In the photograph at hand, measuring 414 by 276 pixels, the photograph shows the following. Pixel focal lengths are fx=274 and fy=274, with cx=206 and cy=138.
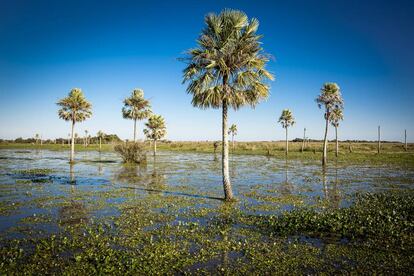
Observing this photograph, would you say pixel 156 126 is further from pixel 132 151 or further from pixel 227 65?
pixel 227 65

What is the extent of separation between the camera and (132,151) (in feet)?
137

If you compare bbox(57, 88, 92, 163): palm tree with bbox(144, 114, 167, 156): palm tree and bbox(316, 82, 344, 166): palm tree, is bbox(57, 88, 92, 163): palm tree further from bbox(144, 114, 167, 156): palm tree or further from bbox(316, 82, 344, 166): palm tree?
bbox(316, 82, 344, 166): palm tree

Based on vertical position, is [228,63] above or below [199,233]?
above

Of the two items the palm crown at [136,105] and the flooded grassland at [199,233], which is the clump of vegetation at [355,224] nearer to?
the flooded grassland at [199,233]

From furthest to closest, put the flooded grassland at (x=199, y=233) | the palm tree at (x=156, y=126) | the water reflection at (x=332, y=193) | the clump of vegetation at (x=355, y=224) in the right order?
the palm tree at (x=156, y=126) → the water reflection at (x=332, y=193) → the clump of vegetation at (x=355, y=224) → the flooded grassland at (x=199, y=233)

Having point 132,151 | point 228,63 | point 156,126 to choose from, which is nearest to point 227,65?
point 228,63

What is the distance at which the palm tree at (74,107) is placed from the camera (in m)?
41.4

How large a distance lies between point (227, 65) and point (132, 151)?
1158 inches

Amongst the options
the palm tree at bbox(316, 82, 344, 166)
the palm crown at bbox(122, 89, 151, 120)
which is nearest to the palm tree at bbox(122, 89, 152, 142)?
the palm crown at bbox(122, 89, 151, 120)

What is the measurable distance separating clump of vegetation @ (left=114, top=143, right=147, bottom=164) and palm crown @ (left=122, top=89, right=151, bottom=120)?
6835 millimetres

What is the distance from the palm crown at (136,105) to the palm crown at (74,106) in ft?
20.6

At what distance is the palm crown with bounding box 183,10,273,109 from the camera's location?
15344 mm

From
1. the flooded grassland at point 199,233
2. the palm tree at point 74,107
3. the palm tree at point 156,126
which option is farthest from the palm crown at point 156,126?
the flooded grassland at point 199,233

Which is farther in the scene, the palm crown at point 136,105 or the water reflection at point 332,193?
the palm crown at point 136,105
